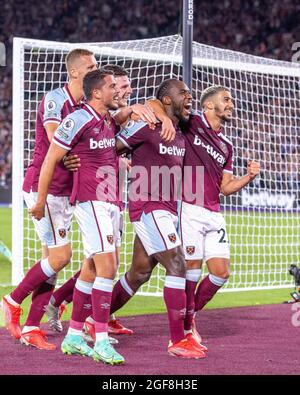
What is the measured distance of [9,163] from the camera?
24953 millimetres

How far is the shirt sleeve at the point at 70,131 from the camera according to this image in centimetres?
596

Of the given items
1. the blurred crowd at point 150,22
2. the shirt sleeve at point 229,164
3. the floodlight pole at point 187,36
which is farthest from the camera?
the blurred crowd at point 150,22

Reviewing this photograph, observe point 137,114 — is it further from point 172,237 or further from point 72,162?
point 172,237

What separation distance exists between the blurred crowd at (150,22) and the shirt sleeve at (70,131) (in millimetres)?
22253

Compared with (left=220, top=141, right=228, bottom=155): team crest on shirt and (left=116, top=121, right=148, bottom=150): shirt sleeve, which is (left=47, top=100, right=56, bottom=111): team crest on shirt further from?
(left=220, top=141, right=228, bottom=155): team crest on shirt

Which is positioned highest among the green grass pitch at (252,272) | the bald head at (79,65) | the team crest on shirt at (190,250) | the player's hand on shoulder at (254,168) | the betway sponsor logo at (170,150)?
the bald head at (79,65)

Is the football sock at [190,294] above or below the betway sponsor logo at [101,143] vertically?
below

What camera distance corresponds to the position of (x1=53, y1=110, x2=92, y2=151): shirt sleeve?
235 inches

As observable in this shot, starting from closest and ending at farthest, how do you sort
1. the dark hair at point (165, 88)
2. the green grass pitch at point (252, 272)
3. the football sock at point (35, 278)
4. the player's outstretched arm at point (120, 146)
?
1. the player's outstretched arm at point (120, 146)
2. the dark hair at point (165, 88)
3. the football sock at point (35, 278)
4. the green grass pitch at point (252, 272)

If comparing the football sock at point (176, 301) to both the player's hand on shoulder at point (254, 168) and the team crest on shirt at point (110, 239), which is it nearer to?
the team crest on shirt at point (110, 239)

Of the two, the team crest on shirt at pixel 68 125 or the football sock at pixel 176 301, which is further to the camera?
the football sock at pixel 176 301

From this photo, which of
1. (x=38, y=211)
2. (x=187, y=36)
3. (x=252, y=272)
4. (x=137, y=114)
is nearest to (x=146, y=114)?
(x=137, y=114)

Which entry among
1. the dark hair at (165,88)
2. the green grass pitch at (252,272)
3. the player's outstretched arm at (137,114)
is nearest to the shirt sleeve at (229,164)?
the dark hair at (165,88)

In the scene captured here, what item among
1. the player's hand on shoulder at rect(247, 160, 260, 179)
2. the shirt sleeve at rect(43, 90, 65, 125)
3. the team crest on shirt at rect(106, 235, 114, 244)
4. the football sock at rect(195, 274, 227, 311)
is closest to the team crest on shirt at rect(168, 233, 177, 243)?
the team crest on shirt at rect(106, 235, 114, 244)
